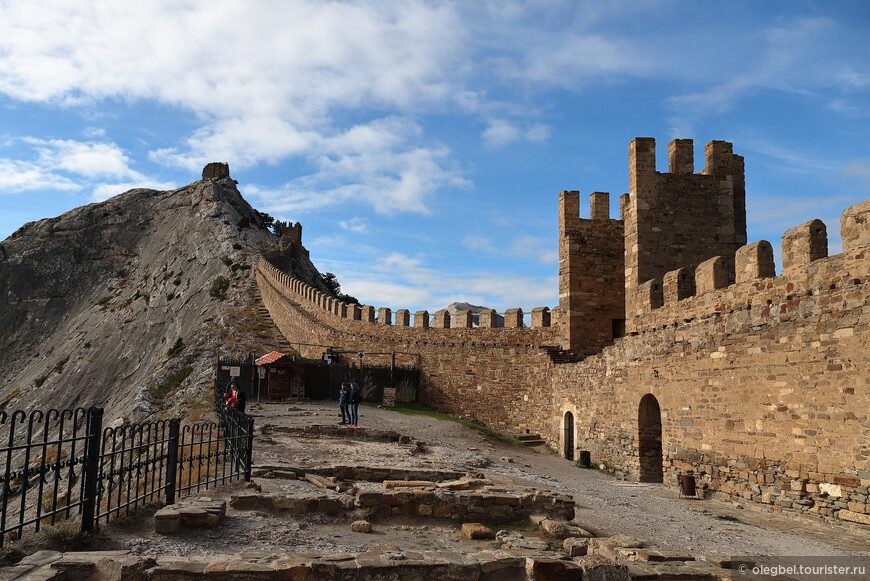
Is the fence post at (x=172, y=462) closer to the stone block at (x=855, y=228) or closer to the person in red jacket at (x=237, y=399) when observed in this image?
the person in red jacket at (x=237, y=399)

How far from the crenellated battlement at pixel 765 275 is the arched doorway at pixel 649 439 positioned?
2.20 meters

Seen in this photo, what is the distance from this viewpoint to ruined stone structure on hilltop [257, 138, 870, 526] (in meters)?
10.4

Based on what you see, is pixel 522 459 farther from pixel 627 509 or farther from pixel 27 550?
pixel 27 550

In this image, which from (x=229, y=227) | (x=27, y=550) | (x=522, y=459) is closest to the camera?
(x=27, y=550)

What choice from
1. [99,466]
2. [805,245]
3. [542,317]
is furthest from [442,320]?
[99,466]

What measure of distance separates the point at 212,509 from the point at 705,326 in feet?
36.4

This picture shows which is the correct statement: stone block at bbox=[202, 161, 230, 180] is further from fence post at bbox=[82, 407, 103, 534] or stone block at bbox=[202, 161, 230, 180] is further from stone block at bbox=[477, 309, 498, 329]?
fence post at bbox=[82, 407, 103, 534]

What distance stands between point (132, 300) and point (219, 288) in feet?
35.7

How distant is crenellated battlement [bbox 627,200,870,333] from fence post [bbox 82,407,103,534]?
36.8ft

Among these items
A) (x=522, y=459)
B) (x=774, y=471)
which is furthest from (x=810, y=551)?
(x=522, y=459)

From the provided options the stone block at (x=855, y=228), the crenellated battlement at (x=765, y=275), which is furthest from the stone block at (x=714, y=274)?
the stone block at (x=855, y=228)

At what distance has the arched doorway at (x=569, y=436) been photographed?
21438 millimetres

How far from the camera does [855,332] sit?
9977 mm

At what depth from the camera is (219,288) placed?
138ft
